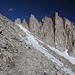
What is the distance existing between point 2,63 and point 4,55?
1.43 metres

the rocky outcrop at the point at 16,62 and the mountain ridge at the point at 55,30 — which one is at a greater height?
the mountain ridge at the point at 55,30

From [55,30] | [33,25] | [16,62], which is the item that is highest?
[33,25]

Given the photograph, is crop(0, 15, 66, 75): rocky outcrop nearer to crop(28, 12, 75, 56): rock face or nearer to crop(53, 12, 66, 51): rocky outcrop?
crop(28, 12, 75, 56): rock face

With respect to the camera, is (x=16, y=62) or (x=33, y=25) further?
(x=33, y=25)

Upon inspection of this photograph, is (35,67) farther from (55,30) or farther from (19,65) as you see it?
(55,30)

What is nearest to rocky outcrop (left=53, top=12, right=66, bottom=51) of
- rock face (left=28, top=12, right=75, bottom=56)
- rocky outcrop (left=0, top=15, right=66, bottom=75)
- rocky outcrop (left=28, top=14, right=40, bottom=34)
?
rock face (left=28, top=12, right=75, bottom=56)

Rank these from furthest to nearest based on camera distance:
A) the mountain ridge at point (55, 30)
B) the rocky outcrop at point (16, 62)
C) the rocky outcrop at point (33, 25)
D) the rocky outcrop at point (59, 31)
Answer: the rocky outcrop at point (59, 31) → the mountain ridge at point (55, 30) → the rocky outcrop at point (33, 25) → the rocky outcrop at point (16, 62)

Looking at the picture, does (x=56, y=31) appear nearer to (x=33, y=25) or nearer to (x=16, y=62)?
(x=33, y=25)

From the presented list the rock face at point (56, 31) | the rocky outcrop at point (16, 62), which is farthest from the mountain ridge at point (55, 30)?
the rocky outcrop at point (16, 62)

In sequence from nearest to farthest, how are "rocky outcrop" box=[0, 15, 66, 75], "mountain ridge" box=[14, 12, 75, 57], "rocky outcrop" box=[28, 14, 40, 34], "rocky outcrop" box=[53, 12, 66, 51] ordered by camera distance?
"rocky outcrop" box=[0, 15, 66, 75] < "rocky outcrop" box=[28, 14, 40, 34] < "mountain ridge" box=[14, 12, 75, 57] < "rocky outcrop" box=[53, 12, 66, 51]

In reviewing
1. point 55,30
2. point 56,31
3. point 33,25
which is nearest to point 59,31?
point 56,31

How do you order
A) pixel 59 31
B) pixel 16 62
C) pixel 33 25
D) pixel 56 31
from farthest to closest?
pixel 59 31 → pixel 56 31 → pixel 33 25 → pixel 16 62

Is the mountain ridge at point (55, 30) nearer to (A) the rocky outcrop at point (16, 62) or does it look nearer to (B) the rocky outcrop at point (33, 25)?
(B) the rocky outcrop at point (33, 25)

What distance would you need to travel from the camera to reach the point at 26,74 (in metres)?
15.5
